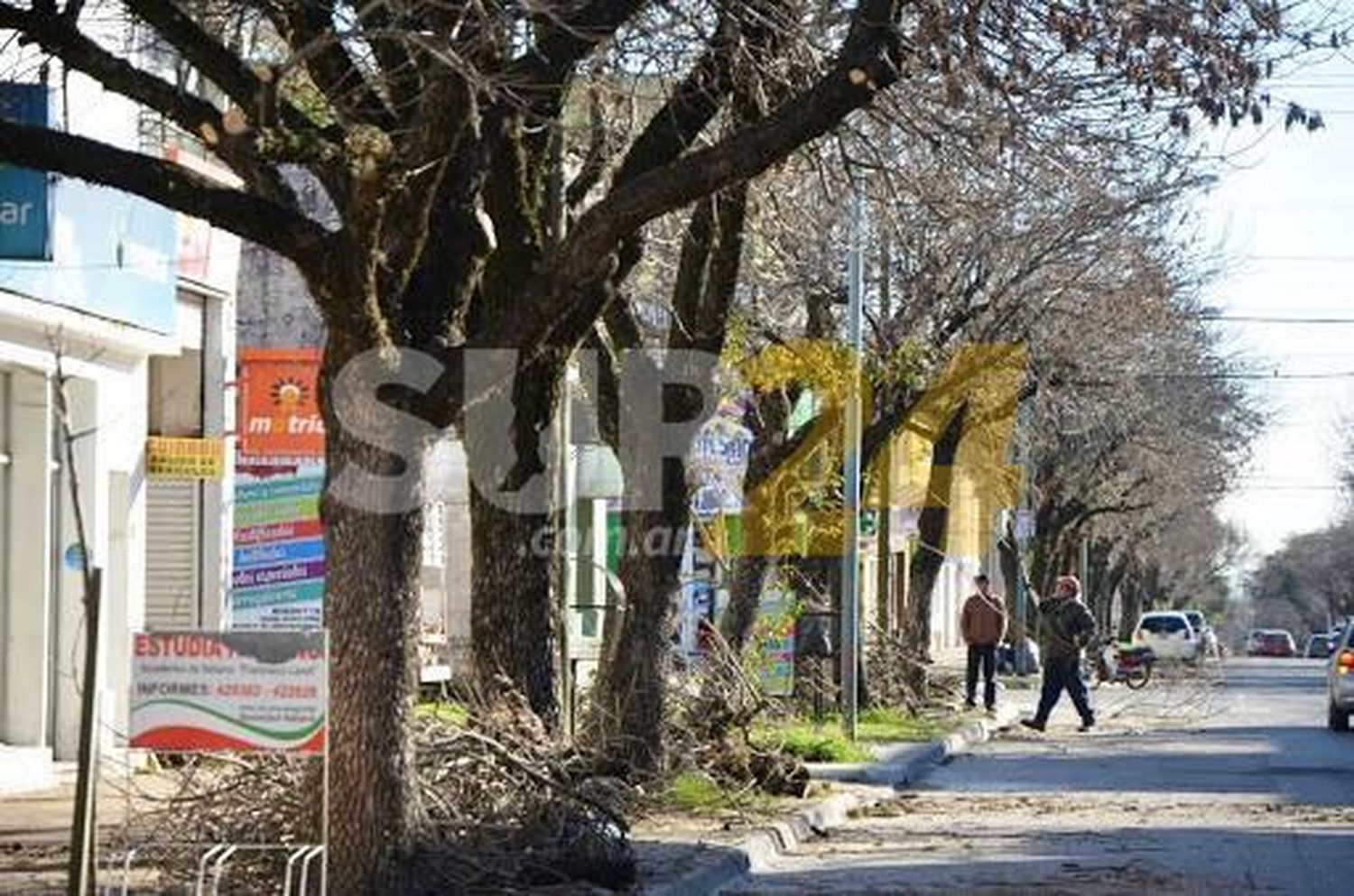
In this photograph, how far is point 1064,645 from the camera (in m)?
31.0

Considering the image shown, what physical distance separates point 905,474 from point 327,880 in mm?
33240

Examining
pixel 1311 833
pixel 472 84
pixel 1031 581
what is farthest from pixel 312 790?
pixel 1031 581

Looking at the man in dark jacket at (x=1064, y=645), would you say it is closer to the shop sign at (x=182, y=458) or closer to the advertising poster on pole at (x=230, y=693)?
the shop sign at (x=182, y=458)

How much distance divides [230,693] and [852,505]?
16075mm

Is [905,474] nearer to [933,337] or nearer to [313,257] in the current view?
[933,337]

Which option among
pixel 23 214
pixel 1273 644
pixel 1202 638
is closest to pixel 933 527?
pixel 23 214

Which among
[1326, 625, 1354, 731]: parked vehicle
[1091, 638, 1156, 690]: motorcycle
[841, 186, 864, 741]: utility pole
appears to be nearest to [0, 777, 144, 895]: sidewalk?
[841, 186, 864, 741]: utility pole

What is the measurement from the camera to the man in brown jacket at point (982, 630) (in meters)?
34.3

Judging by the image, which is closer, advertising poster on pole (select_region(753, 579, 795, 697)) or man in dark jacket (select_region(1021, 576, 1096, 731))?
advertising poster on pole (select_region(753, 579, 795, 697))

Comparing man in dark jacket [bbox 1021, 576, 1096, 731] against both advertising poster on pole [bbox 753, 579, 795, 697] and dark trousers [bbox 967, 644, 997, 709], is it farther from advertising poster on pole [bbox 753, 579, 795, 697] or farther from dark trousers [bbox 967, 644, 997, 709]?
advertising poster on pole [bbox 753, 579, 795, 697]

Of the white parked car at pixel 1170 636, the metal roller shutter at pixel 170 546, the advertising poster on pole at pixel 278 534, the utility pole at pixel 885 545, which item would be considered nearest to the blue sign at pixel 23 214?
the metal roller shutter at pixel 170 546

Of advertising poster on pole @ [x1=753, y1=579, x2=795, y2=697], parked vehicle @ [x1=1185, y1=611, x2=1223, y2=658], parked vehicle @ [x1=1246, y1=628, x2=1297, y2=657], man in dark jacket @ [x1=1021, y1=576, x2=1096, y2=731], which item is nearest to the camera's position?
advertising poster on pole @ [x1=753, y1=579, x2=795, y2=697]

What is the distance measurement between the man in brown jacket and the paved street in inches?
82.4

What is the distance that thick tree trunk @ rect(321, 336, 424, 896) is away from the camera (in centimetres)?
1192
